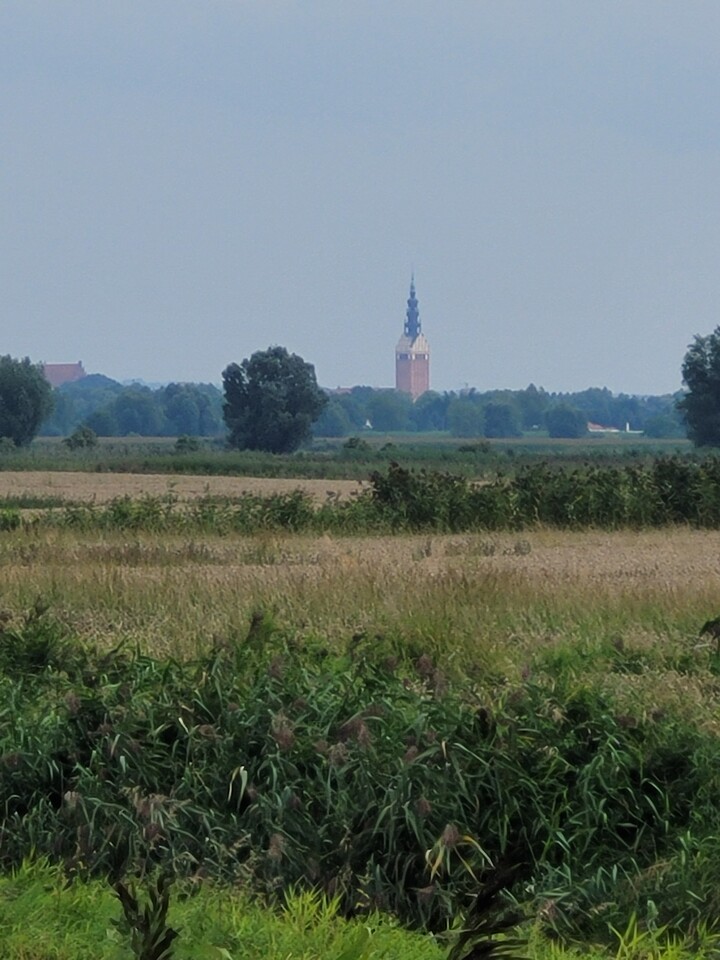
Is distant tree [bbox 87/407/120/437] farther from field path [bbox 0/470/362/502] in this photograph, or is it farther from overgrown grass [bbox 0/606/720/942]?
overgrown grass [bbox 0/606/720/942]

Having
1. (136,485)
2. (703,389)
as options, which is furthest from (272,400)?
(136,485)

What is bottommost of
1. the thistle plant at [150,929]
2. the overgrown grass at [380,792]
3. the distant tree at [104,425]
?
the distant tree at [104,425]

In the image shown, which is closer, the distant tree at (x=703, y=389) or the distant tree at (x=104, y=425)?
the distant tree at (x=703, y=389)

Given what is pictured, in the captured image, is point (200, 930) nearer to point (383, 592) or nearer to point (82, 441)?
point (383, 592)

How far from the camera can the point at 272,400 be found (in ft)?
381

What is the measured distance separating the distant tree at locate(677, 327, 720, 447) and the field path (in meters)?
44.5

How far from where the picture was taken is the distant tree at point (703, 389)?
→ 107 meters

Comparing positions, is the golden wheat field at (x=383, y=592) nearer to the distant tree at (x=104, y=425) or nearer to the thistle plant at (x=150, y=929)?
the thistle plant at (x=150, y=929)

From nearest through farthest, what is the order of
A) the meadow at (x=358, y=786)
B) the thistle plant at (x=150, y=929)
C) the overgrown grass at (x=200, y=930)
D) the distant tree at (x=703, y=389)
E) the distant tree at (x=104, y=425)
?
the thistle plant at (x=150, y=929) < the overgrown grass at (x=200, y=930) < the meadow at (x=358, y=786) < the distant tree at (x=703, y=389) < the distant tree at (x=104, y=425)

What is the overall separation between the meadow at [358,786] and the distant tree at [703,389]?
3807 inches

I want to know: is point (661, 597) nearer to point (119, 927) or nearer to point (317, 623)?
point (317, 623)

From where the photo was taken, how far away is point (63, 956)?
5.93 meters

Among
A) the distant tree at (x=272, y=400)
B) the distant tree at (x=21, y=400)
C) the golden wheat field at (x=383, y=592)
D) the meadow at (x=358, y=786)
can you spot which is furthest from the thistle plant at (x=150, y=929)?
the distant tree at (x=21, y=400)

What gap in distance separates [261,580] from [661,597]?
13.6 feet
